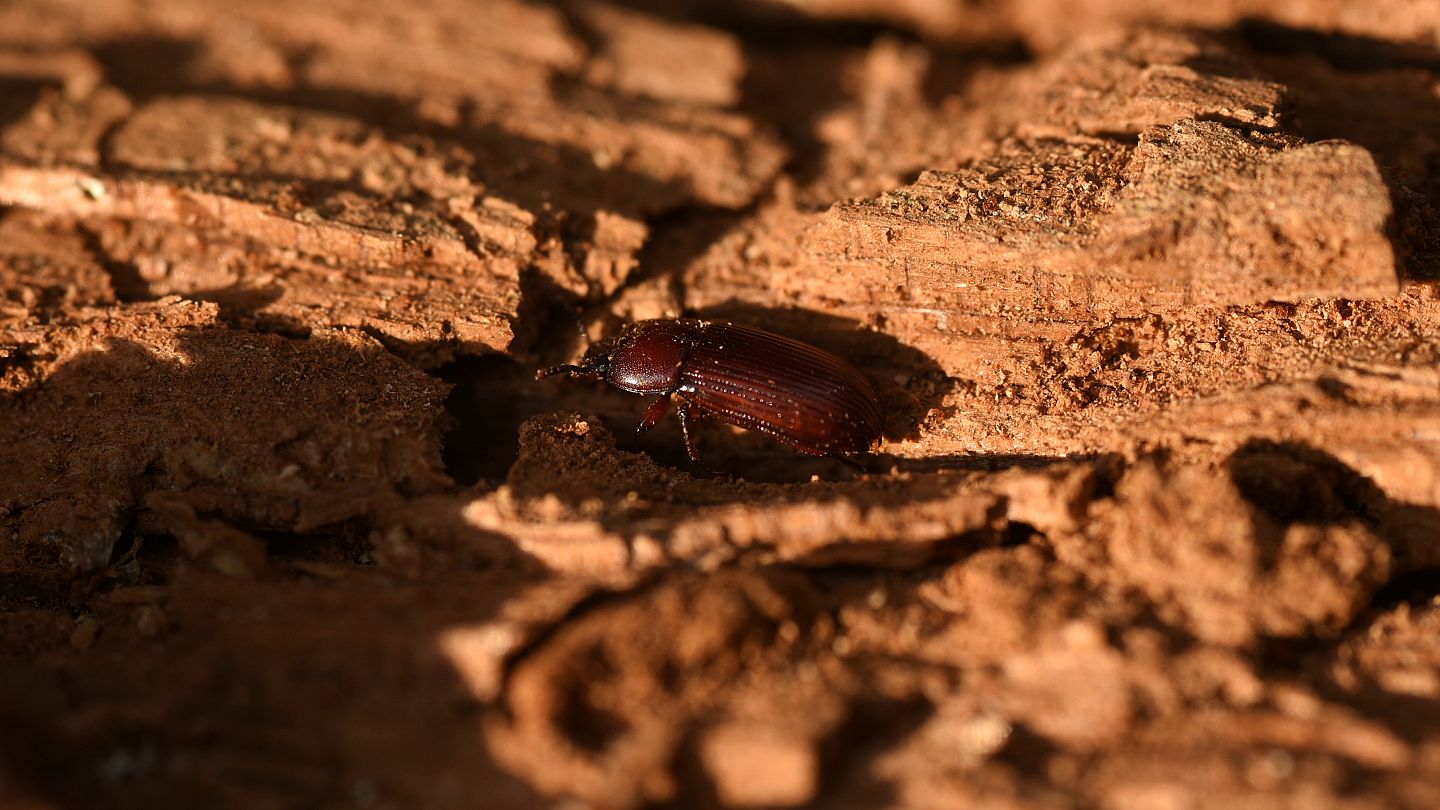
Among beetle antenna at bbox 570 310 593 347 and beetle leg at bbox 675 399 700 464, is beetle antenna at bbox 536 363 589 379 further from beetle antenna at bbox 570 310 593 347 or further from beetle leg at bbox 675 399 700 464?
beetle leg at bbox 675 399 700 464

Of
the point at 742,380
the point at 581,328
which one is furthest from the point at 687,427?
the point at 581,328

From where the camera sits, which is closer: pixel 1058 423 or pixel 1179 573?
pixel 1179 573

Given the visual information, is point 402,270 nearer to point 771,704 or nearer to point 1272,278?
point 771,704

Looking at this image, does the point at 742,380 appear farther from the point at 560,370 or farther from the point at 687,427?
the point at 560,370

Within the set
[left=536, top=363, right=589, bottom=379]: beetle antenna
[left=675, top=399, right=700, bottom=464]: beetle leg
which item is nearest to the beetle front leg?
[left=675, top=399, right=700, bottom=464]: beetle leg

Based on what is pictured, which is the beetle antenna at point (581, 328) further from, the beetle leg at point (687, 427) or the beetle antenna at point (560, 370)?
the beetle leg at point (687, 427)

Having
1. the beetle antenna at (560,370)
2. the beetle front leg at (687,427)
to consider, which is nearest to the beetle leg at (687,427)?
the beetle front leg at (687,427)

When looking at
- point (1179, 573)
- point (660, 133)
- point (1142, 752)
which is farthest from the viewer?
point (660, 133)

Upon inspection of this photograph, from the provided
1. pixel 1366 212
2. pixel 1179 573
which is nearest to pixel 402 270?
pixel 1179 573
